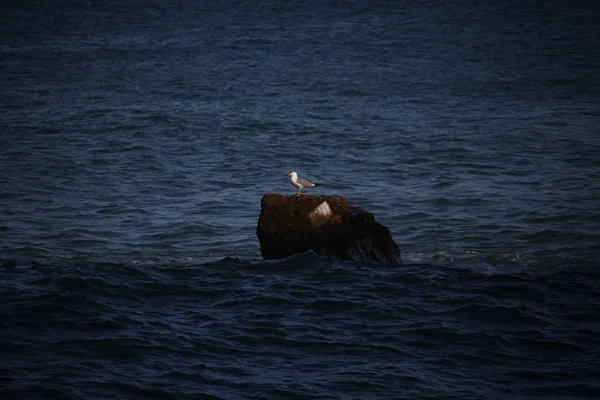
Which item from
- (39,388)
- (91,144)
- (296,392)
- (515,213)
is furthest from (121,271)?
(91,144)

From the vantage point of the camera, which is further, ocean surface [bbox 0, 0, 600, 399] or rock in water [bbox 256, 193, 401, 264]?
rock in water [bbox 256, 193, 401, 264]

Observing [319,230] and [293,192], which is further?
[293,192]

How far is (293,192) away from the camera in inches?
1016

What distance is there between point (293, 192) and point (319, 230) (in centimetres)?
1076

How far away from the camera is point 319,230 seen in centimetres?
1510

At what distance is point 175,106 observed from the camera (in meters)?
37.2

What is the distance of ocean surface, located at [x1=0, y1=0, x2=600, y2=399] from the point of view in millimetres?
11180

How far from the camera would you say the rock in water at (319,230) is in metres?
15.0

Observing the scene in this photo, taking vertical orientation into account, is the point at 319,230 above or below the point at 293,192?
above

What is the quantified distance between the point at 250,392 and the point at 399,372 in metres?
2.21

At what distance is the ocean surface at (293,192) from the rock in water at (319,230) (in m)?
0.32

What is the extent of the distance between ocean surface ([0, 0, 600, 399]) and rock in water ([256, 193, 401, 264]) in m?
0.32

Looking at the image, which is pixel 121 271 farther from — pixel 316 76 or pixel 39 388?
pixel 316 76

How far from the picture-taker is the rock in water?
49.1 feet
